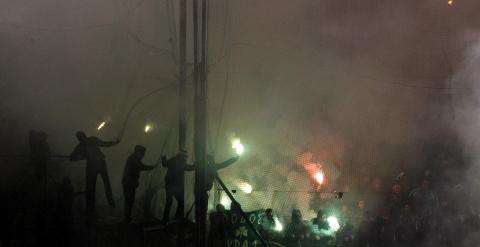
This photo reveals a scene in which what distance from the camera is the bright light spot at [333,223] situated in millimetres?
10164

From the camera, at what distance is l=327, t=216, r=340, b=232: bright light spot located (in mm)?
10164

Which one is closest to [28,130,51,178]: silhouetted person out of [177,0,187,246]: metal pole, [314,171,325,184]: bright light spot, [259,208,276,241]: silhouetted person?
[177,0,187,246]: metal pole

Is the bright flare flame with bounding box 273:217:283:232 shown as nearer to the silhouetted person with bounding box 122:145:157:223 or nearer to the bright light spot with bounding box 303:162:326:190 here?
the bright light spot with bounding box 303:162:326:190

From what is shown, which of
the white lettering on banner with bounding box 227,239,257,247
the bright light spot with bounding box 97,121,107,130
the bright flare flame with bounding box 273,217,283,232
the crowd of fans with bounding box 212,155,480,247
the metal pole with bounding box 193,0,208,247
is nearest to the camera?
the metal pole with bounding box 193,0,208,247

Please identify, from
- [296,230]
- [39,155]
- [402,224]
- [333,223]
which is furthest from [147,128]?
[402,224]

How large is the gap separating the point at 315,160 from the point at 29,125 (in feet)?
19.5

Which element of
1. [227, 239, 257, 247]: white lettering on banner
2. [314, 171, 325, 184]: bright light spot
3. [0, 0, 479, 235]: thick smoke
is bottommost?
[227, 239, 257, 247]: white lettering on banner

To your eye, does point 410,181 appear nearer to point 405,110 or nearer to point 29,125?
point 405,110

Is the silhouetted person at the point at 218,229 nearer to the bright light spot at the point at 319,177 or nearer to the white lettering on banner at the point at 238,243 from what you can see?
the white lettering on banner at the point at 238,243

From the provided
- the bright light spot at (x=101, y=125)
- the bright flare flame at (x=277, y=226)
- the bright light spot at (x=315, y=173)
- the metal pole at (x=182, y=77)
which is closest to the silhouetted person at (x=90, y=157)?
the metal pole at (x=182, y=77)

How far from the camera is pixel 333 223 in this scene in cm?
1030

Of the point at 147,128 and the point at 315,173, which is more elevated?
the point at 147,128

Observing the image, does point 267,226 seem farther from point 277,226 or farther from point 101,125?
point 101,125

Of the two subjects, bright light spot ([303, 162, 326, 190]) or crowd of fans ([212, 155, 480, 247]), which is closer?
crowd of fans ([212, 155, 480, 247])
